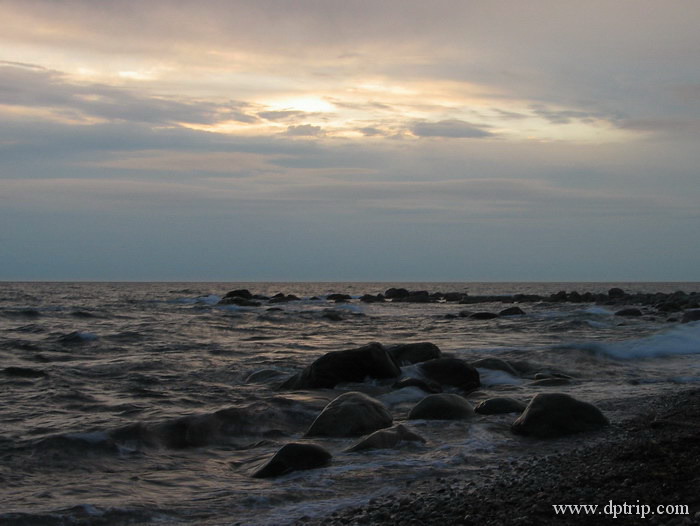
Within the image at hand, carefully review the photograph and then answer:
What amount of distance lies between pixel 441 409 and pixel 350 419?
4.06ft

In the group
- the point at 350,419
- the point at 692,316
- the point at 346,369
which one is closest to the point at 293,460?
the point at 350,419

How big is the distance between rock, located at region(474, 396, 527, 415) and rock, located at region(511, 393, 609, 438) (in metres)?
0.85

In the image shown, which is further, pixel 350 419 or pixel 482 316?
pixel 482 316

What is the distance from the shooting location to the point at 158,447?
662 cm

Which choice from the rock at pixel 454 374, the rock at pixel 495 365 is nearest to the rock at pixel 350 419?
the rock at pixel 454 374

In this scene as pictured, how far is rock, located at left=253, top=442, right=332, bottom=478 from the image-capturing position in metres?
5.51

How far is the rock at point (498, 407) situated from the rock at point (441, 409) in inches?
6.2

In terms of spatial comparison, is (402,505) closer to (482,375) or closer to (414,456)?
(414,456)

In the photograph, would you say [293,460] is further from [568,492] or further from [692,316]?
[692,316]

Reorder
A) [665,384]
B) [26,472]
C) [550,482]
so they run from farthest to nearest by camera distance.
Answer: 1. [665,384]
2. [26,472]
3. [550,482]

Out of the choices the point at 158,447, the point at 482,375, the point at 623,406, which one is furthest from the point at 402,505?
the point at 482,375

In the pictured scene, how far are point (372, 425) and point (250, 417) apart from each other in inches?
63.4

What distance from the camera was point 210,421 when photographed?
738 cm

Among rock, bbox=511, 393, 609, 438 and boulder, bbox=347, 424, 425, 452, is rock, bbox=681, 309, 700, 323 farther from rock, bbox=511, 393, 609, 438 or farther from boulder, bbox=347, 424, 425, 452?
boulder, bbox=347, 424, 425, 452
